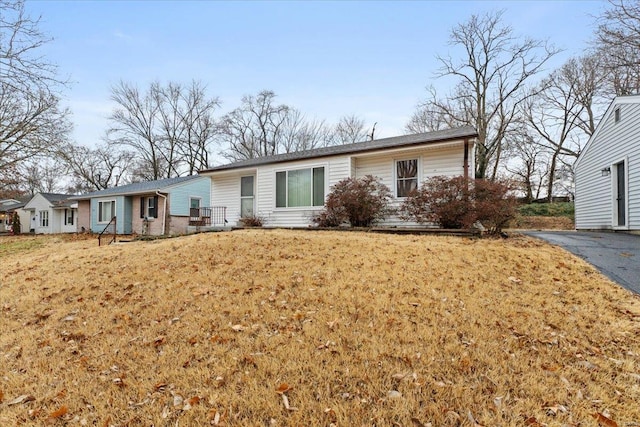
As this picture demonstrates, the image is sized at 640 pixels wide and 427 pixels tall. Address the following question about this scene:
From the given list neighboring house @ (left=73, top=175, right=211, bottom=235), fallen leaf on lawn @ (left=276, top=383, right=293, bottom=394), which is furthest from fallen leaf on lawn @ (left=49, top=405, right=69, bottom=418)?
neighboring house @ (left=73, top=175, right=211, bottom=235)

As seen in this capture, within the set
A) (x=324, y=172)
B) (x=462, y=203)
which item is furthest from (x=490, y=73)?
(x=462, y=203)

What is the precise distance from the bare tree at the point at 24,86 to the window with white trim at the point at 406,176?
32.8ft

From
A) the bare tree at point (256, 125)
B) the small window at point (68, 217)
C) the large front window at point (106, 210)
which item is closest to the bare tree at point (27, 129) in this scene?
the large front window at point (106, 210)

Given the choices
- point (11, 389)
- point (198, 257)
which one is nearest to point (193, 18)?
point (198, 257)

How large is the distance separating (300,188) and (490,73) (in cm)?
1901

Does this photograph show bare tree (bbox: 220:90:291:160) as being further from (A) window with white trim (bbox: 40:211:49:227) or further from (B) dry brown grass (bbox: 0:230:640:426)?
(B) dry brown grass (bbox: 0:230:640:426)

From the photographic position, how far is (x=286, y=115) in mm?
33156

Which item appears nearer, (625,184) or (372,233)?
(372,233)

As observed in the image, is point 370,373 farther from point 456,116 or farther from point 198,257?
point 456,116

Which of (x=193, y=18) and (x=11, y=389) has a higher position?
(x=193, y=18)

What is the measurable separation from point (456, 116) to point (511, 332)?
2459 centimetres

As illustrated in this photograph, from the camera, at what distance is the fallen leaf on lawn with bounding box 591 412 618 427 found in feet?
6.83

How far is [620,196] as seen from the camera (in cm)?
1056

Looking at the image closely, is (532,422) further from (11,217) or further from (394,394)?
(11,217)
